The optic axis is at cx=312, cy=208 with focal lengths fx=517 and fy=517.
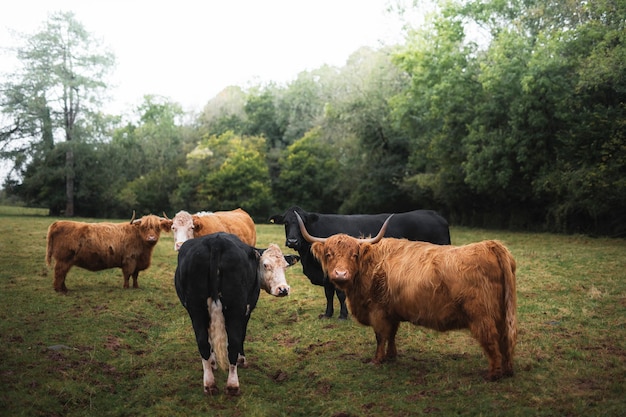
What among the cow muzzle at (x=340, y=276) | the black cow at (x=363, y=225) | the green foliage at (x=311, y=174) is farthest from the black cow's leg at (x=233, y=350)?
the green foliage at (x=311, y=174)

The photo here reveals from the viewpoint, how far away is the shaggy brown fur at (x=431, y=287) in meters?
5.34

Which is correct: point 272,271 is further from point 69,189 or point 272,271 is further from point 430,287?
point 69,189

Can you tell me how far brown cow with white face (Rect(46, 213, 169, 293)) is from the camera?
34.0ft

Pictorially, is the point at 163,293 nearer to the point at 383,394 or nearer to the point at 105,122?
the point at 383,394

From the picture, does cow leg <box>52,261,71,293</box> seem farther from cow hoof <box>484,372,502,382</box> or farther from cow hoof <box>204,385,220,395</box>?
cow hoof <box>484,372,502,382</box>

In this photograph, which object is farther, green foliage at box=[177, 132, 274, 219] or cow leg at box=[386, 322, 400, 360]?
green foliage at box=[177, 132, 274, 219]

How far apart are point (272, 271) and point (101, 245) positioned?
228 inches

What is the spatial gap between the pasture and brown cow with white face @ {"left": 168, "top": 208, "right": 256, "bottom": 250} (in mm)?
1365

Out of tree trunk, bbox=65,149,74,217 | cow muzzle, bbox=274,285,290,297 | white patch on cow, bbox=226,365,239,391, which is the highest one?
tree trunk, bbox=65,149,74,217

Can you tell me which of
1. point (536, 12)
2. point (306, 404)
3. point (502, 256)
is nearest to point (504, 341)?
point (502, 256)

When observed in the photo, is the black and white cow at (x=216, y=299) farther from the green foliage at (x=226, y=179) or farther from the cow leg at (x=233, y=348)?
the green foliage at (x=226, y=179)

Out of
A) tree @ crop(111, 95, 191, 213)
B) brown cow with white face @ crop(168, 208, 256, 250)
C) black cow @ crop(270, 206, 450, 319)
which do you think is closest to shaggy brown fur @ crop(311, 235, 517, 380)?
black cow @ crop(270, 206, 450, 319)

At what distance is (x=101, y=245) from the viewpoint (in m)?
10.7

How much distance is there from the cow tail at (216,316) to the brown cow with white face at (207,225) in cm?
A: 388
